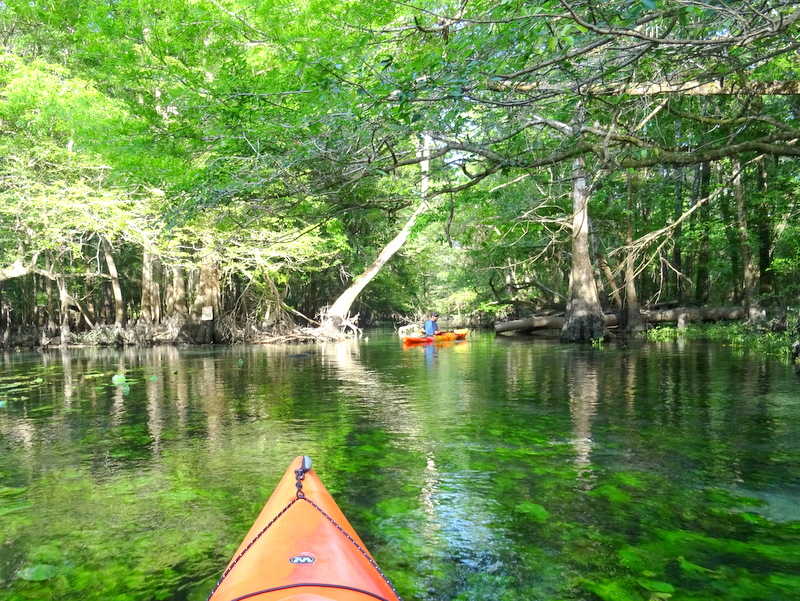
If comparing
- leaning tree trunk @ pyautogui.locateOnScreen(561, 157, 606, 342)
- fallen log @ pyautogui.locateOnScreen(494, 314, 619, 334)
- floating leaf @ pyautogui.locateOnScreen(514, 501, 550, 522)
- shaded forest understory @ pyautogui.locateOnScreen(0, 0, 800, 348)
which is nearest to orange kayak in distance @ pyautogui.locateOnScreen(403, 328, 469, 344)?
shaded forest understory @ pyautogui.locateOnScreen(0, 0, 800, 348)

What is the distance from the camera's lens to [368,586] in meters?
2.32

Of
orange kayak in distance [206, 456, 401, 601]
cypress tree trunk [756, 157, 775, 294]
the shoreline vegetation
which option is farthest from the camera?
cypress tree trunk [756, 157, 775, 294]

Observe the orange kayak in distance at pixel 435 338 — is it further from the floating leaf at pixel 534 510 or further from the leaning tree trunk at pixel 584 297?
the floating leaf at pixel 534 510

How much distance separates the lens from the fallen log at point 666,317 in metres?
19.6

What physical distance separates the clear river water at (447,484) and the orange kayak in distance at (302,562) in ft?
1.91

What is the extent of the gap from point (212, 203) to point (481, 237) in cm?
1965

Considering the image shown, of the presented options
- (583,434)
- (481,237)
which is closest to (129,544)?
(583,434)

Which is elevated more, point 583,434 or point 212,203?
point 212,203

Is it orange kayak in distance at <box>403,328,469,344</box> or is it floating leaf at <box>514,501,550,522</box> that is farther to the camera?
orange kayak in distance at <box>403,328,469,344</box>

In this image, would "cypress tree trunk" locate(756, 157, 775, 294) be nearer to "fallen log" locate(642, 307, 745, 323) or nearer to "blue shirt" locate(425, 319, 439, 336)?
"fallen log" locate(642, 307, 745, 323)

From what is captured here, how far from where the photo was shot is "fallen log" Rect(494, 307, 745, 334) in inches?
771

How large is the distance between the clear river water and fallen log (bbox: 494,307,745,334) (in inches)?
432

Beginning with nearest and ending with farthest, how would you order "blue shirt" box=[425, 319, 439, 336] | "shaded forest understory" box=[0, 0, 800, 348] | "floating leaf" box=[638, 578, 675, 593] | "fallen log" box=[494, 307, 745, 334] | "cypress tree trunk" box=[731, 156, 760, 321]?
"floating leaf" box=[638, 578, 675, 593], "shaded forest understory" box=[0, 0, 800, 348], "cypress tree trunk" box=[731, 156, 760, 321], "fallen log" box=[494, 307, 745, 334], "blue shirt" box=[425, 319, 439, 336]

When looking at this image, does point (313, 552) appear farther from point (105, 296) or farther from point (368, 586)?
point (105, 296)
